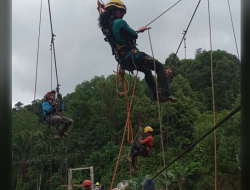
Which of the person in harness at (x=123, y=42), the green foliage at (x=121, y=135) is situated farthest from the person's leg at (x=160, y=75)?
the green foliage at (x=121, y=135)

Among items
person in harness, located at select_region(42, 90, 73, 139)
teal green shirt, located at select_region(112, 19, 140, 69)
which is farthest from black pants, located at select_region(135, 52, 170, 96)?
person in harness, located at select_region(42, 90, 73, 139)

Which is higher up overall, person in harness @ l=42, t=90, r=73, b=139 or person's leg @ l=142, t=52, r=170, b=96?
person's leg @ l=142, t=52, r=170, b=96

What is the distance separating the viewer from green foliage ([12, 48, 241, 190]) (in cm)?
1702

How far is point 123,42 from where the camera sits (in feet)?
13.3

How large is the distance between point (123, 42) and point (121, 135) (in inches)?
824

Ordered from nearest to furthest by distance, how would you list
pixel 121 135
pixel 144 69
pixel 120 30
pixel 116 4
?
1. pixel 120 30
2. pixel 116 4
3. pixel 144 69
4. pixel 121 135

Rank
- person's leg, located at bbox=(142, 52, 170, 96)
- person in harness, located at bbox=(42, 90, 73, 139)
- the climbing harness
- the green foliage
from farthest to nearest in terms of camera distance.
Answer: the green foliage < person in harness, located at bbox=(42, 90, 73, 139) < person's leg, located at bbox=(142, 52, 170, 96) < the climbing harness

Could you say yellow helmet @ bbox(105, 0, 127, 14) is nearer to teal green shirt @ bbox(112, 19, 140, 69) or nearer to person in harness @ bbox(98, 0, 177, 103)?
person in harness @ bbox(98, 0, 177, 103)

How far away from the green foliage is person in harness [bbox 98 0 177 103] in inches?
418

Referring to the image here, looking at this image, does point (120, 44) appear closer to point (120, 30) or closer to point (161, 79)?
point (120, 30)

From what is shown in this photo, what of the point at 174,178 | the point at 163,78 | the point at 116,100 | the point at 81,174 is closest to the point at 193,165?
the point at 174,178

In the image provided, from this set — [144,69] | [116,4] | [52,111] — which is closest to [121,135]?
[52,111]

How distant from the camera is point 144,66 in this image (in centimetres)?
425
